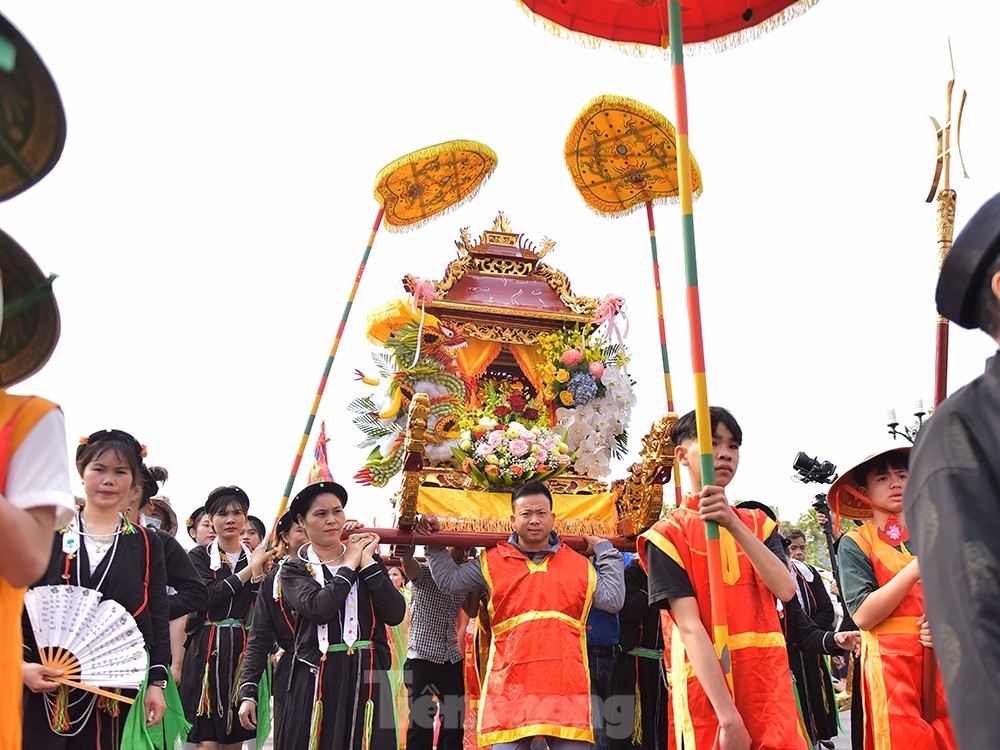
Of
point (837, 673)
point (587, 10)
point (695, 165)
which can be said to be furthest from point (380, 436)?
point (837, 673)

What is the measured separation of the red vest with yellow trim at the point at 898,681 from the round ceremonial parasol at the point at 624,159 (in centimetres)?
471

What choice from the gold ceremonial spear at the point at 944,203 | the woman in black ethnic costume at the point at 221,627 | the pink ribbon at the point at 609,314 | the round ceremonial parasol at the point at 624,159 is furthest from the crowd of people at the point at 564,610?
the round ceremonial parasol at the point at 624,159

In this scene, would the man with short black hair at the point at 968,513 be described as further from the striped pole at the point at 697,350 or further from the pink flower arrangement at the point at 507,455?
the pink flower arrangement at the point at 507,455

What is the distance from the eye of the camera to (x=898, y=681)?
137 inches

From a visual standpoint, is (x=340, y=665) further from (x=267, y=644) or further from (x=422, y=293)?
(x=422, y=293)

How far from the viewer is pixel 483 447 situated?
630cm

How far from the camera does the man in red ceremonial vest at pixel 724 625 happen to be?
9.66 feet

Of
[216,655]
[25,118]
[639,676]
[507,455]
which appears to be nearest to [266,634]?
[216,655]

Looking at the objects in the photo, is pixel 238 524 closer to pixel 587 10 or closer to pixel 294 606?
pixel 294 606

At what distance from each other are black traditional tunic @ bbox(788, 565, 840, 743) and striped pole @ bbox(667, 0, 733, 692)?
290 centimetres

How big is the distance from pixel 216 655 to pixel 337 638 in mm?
2470

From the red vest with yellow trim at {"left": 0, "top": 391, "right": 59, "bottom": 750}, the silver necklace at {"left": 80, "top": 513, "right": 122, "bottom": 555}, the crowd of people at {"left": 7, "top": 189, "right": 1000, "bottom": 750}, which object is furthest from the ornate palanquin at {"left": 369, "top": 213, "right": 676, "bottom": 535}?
the red vest with yellow trim at {"left": 0, "top": 391, "right": 59, "bottom": 750}

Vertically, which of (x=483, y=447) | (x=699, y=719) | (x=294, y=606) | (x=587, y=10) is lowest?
(x=699, y=719)

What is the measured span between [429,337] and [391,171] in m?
2.14
